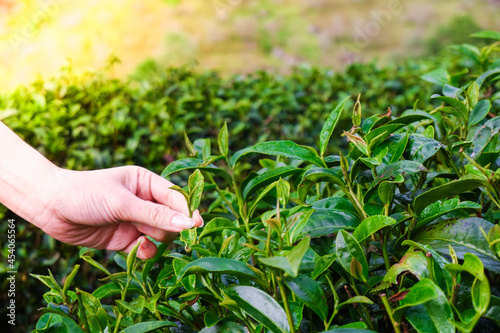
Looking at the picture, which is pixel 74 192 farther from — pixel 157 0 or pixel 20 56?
pixel 157 0

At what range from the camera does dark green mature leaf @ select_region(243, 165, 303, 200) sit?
89cm

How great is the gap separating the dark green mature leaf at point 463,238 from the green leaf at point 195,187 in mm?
384

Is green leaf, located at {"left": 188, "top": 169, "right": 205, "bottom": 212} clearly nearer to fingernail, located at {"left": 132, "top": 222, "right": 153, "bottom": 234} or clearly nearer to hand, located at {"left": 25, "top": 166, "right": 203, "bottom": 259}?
hand, located at {"left": 25, "top": 166, "right": 203, "bottom": 259}

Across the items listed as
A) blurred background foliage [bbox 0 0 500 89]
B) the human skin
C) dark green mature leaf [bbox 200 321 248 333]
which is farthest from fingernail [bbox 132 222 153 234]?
blurred background foliage [bbox 0 0 500 89]

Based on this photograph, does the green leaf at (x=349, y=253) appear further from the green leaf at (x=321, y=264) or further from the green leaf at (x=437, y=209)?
the green leaf at (x=437, y=209)

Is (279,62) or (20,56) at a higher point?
(20,56)

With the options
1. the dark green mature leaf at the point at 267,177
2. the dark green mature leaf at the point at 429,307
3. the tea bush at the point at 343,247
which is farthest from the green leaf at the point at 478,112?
the dark green mature leaf at the point at 429,307

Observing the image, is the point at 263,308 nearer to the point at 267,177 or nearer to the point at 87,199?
the point at 267,177

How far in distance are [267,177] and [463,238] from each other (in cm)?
37

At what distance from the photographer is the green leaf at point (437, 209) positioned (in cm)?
71

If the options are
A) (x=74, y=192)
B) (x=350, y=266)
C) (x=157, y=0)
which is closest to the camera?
(x=350, y=266)

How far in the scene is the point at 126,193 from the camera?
108cm

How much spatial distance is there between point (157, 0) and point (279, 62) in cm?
178

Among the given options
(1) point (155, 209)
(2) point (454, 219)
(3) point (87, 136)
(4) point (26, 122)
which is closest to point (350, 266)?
(2) point (454, 219)
